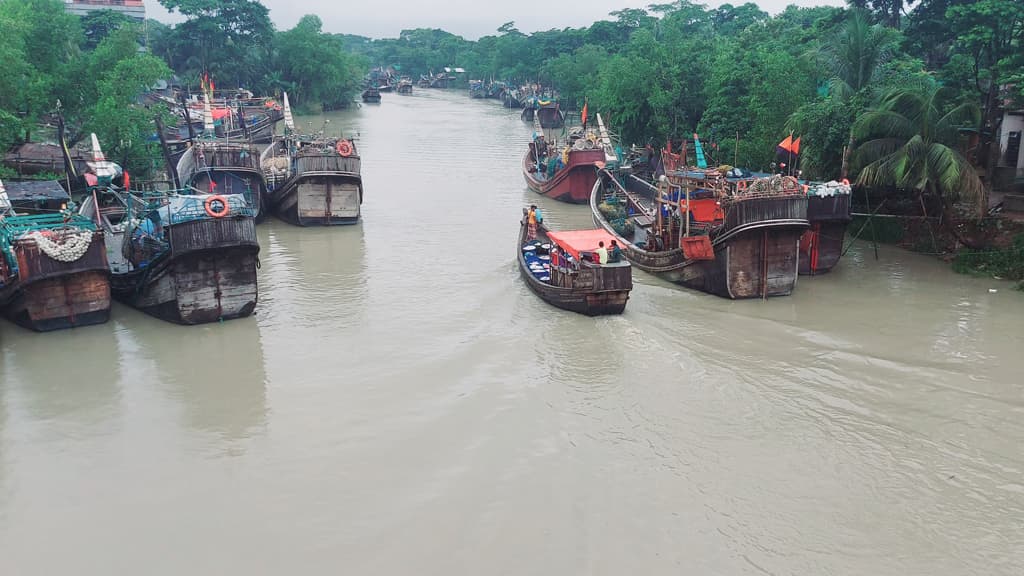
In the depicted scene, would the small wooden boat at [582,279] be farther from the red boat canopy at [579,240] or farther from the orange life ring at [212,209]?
the orange life ring at [212,209]

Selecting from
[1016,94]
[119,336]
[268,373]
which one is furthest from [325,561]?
[1016,94]

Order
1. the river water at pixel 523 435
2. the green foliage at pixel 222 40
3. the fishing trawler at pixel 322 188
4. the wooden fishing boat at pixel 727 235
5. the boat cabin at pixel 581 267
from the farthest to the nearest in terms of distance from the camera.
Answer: the green foliage at pixel 222 40, the fishing trawler at pixel 322 188, the wooden fishing boat at pixel 727 235, the boat cabin at pixel 581 267, the river water at pixel 523 435

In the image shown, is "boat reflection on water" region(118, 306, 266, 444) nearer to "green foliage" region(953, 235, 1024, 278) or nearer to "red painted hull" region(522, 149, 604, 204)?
"red painted hull" region(522, 149, 604, 204)

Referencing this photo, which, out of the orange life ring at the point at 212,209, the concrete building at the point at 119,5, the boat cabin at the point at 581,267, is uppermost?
the concrete building at the point at 119,5

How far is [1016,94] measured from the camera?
773 inches

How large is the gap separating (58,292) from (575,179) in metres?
18.2

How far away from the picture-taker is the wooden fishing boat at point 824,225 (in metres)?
17.8

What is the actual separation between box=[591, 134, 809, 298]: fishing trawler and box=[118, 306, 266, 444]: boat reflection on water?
9.40m

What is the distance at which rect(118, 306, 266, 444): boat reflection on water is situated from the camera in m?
11.8

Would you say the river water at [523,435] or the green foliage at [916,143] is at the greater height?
the green foliage at [916,143]

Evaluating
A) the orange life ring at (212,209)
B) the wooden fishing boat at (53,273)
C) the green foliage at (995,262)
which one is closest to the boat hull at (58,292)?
the wooden fishing boat at (53,273)

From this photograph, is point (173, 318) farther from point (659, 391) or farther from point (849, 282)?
point (849, 282)

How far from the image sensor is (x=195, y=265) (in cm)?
1498

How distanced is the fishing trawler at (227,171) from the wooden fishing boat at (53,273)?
8.04m
